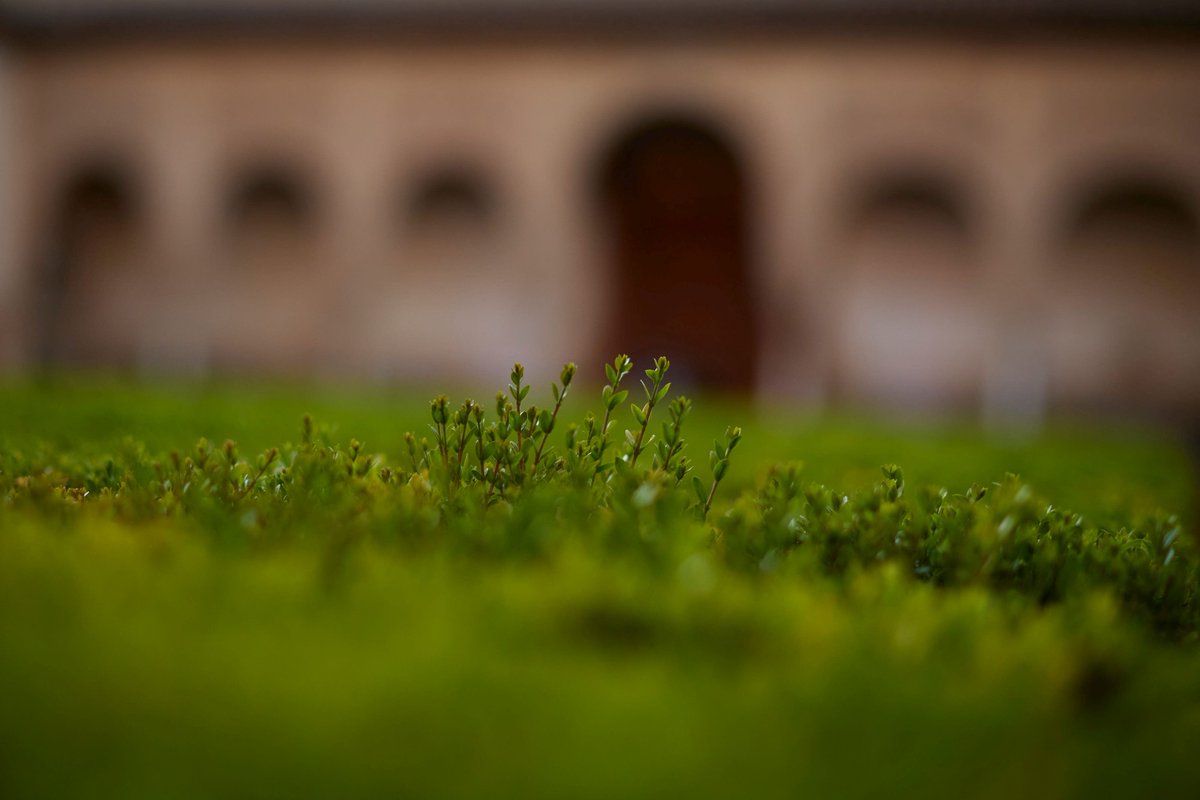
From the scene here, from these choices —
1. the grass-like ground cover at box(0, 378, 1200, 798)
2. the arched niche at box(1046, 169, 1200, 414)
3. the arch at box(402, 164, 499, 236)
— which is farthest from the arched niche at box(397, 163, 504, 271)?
the grass-like ground cover at box(0, 378, 1200, 798)

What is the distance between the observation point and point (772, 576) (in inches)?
57.4

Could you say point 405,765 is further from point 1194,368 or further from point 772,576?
point 1194,368

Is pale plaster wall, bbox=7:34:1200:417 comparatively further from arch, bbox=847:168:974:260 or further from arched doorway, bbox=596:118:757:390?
arched doorway, bbox=596:118:757:390

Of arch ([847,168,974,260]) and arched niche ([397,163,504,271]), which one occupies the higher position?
arch ([847,168,974,260])

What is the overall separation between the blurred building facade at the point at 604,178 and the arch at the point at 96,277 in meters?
0.16

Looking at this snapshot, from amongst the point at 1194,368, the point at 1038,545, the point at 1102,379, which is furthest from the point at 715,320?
the point at 1038,545

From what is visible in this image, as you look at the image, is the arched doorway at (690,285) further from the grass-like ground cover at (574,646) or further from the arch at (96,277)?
the grass-like ground cover at (574,646)

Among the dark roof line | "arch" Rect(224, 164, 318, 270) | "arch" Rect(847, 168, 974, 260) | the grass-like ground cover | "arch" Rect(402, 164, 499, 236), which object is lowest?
the grass-like ground cover

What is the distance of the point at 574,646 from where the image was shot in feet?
3.37

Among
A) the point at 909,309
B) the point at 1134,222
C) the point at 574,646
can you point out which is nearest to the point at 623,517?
the point at 574,646

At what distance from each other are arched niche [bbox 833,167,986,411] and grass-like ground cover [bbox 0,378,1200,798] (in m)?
14.4

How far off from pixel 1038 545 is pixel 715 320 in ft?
56.5

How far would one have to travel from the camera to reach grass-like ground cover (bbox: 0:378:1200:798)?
80 centimetres

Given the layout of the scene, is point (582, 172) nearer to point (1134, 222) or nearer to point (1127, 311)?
point (1134, 222)
